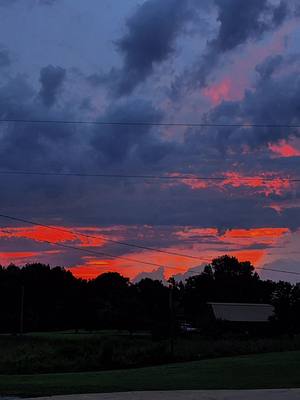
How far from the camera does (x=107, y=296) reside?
5605 inches

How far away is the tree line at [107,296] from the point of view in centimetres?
12006

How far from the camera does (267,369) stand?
32.8 m

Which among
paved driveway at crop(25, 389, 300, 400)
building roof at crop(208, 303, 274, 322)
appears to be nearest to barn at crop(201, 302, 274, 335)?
building roof at crop(208, 303, 274, 322)

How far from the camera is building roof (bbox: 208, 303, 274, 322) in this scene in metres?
97.2

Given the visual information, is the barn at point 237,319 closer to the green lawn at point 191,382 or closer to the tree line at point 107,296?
the tree line at point 107,296

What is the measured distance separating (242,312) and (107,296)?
157ft

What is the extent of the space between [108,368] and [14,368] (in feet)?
21.0

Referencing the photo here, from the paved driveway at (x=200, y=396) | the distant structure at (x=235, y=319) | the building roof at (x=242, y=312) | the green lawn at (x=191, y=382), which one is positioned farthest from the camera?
the building roof at (x=242, y=312)

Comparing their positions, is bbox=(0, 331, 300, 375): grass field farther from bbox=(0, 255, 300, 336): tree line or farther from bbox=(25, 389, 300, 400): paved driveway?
bbox=(0, 255, 300, 336): tree line

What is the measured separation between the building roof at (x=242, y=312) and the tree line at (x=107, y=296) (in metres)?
6.37

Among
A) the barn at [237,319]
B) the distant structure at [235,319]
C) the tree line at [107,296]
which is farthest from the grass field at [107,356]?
the tree line at [107,296]

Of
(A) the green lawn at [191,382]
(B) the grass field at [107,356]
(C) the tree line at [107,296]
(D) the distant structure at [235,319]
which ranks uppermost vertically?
(C) the tree line at [107,296]

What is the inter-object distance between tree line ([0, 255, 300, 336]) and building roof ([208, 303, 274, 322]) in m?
6.37

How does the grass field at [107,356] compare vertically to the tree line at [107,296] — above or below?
below
